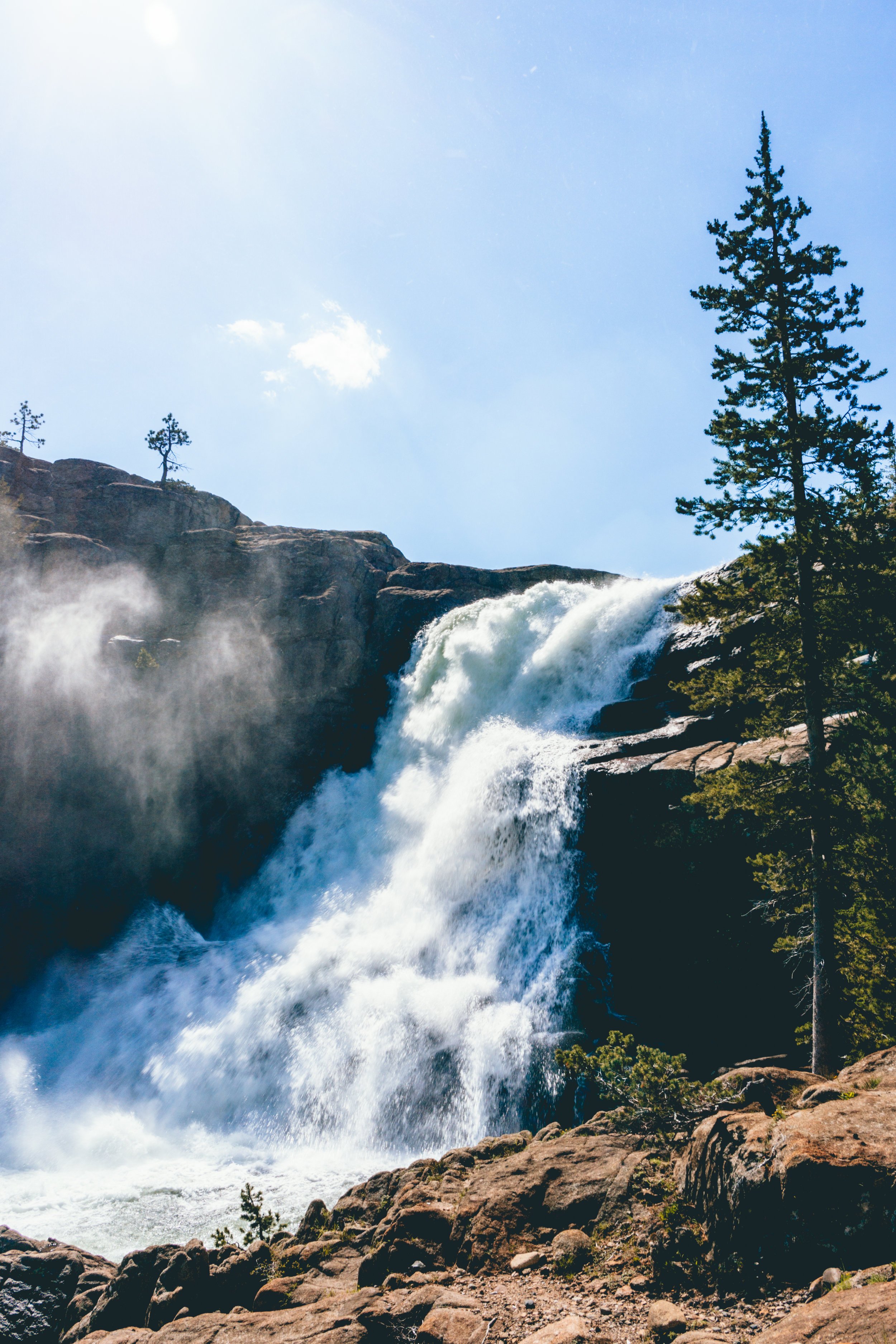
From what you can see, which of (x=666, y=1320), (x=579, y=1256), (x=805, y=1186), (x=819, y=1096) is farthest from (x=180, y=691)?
(x=805, y=1186)

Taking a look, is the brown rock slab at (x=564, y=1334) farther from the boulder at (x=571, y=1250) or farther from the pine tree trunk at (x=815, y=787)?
the pine tree trunk at (x=815, y=787)

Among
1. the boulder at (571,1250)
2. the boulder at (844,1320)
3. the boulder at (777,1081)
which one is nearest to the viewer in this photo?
the boulder at (844,1320)

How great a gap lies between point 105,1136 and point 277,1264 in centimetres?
1403

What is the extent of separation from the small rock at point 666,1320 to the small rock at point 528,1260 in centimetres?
192

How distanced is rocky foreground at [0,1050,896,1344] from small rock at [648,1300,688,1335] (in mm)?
14

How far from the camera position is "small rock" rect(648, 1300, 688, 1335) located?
5246mm

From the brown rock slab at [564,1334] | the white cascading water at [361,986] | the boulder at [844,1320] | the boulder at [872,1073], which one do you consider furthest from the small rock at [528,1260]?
the white cascading water at [361,986]

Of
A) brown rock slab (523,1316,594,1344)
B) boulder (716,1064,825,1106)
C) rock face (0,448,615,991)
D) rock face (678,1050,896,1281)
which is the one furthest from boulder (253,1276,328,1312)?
rock face (0,448,615,991)

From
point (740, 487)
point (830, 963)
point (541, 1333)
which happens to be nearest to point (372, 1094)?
point (830, 963)

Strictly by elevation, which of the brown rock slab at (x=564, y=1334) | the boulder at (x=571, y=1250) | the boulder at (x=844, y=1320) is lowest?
the boulder at (x=571, y=1250)

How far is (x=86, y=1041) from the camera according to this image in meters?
24.5

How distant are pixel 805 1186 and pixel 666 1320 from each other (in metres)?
1.50

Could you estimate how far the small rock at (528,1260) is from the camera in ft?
23.5

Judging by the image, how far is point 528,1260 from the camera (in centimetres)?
720
